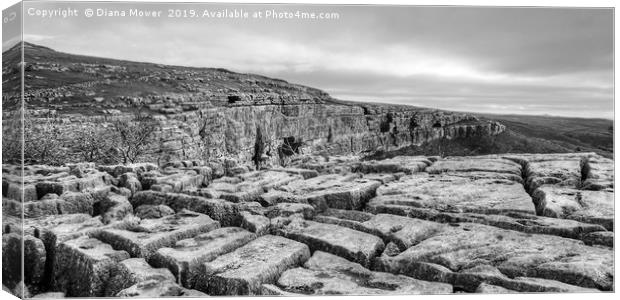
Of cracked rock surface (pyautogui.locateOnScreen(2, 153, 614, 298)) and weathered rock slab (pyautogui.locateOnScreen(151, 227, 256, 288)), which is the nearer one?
cracked rock surface (pyautogui.locateOnScreen(2, 153, 614, 298))

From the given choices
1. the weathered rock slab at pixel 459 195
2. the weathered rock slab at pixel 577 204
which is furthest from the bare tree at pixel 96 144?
the weathered rock slab at pixel 577 204

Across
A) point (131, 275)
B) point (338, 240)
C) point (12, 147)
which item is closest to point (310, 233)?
point (338, 240)

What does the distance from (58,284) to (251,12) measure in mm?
6230

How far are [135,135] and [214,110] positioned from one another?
743cm

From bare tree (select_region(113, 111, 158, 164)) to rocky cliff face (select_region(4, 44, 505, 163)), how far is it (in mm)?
522

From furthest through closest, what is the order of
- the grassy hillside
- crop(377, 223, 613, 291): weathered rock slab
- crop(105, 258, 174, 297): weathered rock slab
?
the grassy hillside < crop(105, 258, 174, 297): weathered rock slab < crop(377, 223, 613, 291): weathered rock slab

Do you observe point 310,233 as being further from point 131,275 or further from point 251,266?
point 131,275

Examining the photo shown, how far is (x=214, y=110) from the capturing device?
32562 millimetres

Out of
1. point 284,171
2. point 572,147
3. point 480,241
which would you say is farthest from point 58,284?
point 572,147

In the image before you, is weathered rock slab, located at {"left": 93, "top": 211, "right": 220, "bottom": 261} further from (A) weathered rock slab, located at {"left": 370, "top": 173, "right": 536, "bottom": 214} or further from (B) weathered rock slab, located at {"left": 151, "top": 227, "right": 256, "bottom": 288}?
(A) weathered rock slab, located at {"left": 370, "top": 173, "right": 536, "bottom": 214}

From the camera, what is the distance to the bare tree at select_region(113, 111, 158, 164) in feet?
73.3

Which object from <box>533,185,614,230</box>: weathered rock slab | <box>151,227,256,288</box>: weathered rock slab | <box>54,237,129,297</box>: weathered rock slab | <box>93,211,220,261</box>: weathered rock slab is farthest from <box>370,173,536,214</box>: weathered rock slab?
<box>54,237,129,297</box>: weathered rock slab

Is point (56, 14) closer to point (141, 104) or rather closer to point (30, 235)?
point (30, 235)

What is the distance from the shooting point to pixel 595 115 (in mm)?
11930
